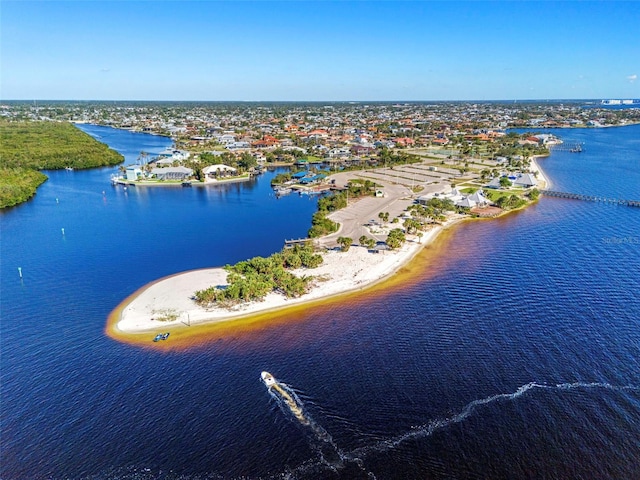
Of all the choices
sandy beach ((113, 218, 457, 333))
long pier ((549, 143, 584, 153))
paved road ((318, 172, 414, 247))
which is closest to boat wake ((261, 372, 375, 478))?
sandy beach ((113, 218, 457, 333))

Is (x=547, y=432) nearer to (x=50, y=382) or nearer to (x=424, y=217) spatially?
(x=50, y=382)

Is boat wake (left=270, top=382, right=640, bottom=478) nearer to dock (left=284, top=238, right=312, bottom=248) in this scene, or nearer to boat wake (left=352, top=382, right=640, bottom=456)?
boat wake (left=352, top=382, right=640, bottom=456)

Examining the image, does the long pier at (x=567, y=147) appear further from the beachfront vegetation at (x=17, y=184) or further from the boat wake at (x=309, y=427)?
the beachfront vegetation at (x=17, y=184)

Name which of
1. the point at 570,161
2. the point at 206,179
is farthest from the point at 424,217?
the point at 570,161

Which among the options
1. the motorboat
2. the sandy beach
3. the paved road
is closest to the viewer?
the motorboat

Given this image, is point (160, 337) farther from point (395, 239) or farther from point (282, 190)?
point (282, 190)

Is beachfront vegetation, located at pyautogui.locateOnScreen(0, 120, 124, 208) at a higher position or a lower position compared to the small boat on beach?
higher

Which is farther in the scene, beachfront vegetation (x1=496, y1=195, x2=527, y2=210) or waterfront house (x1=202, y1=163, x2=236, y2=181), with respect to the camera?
waterfront house (x1=202, y1=163, x2=236, y2=181)

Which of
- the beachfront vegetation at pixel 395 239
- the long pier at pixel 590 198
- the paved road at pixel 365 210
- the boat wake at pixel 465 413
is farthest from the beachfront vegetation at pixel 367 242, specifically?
the long pier at pixel 590 198
